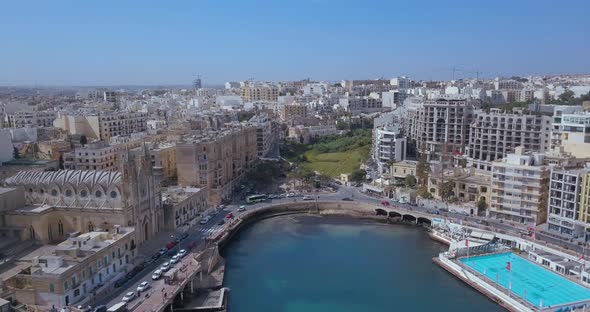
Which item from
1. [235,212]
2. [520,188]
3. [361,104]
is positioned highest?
[361,104]

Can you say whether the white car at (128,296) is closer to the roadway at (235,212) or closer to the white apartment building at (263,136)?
the roadway at (235,212)

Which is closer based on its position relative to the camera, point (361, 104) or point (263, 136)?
point (263, 136)

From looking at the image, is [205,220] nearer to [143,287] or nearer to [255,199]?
[255,199]

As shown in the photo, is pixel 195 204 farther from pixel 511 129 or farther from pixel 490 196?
pixel 511 129

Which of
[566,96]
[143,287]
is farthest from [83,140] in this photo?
[566,96]

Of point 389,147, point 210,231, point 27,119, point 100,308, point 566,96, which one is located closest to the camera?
point 100,308

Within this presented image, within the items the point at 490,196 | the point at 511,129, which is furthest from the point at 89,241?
the point at 511,129
